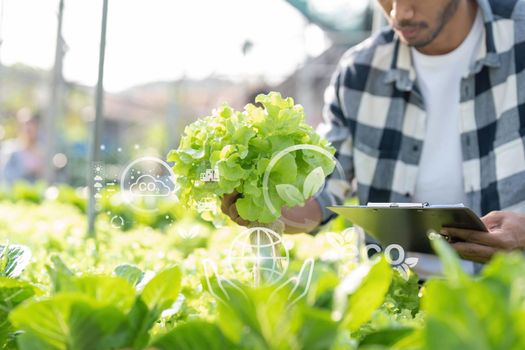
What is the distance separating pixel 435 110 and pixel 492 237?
817mm

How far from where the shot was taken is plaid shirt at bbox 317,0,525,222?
2.21 m

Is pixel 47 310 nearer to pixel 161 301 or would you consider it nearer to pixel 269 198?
pixel 161 301

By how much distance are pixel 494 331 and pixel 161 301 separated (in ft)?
1.60

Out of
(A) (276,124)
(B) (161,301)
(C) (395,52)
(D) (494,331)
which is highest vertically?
(C) (395,52)

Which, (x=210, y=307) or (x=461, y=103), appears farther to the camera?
(x=461, y=103)

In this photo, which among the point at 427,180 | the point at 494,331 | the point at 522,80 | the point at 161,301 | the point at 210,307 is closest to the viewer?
the point at 494,331

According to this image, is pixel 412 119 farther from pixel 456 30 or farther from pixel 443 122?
pixel 456 30

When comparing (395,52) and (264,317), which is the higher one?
(395,52)

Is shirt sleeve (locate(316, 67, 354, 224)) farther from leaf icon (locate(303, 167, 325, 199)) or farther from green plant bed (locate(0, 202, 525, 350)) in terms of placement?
green plant bed (locate(0, 202, 525, 350))

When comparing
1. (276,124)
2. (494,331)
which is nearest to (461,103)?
(276,124)

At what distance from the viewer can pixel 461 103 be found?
7.54 feet

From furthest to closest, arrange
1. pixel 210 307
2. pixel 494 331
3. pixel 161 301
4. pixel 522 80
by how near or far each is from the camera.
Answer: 1. pixel 522 80
2. pixel 210 307
3. pixel 161 301
4. pixel 494 331

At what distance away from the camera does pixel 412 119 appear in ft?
7.89

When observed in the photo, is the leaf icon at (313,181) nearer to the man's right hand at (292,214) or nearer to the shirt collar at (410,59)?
the man's right hand at (292,214)
